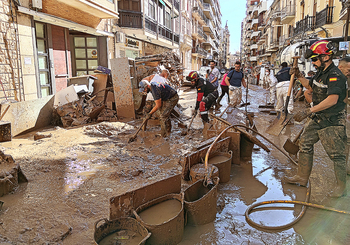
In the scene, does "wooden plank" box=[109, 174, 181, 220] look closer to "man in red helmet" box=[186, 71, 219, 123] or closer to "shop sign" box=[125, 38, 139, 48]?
"man in red helmet" box=[186, 71, 219, 123]

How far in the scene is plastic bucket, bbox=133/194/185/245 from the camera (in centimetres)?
221

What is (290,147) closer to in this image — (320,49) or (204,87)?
(320,49)

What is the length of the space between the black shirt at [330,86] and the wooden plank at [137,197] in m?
2.08

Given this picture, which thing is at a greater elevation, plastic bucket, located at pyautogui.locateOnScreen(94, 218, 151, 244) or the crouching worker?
the crouching worker

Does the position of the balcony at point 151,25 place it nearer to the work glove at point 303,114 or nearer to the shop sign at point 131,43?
the shop sign at point 131,43

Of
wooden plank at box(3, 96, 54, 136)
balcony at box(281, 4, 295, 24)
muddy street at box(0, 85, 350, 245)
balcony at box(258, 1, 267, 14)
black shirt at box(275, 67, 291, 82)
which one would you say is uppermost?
balcony at box(258, 1, 267, 14)

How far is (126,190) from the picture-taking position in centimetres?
346

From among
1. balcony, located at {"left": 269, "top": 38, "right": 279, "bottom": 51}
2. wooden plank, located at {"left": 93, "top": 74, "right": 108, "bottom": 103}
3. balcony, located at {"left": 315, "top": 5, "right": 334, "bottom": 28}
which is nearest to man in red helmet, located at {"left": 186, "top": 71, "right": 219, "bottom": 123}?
wooden plank, located at {"left": 93, "top": 74, "right": 108, "bottom": 103}

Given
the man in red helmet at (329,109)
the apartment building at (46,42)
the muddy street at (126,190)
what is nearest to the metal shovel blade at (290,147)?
the muddy street at (126,190)

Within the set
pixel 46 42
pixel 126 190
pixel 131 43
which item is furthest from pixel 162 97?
pixel 131 43

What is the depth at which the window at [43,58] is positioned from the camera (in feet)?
28.9

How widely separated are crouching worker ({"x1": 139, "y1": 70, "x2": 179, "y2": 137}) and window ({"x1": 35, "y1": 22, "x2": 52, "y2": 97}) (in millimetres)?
4936

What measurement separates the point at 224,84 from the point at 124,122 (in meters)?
4.01

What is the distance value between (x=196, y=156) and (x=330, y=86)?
6.31ft
